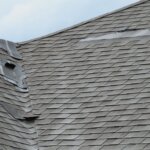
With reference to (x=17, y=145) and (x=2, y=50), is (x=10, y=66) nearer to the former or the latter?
(x=2, y=50)

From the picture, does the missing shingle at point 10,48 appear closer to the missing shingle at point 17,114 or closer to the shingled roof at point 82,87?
the shingled roof at point 82,87

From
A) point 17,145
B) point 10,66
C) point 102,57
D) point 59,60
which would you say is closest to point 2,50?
point 10,66

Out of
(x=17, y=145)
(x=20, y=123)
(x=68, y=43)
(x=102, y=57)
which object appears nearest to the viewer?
(x=17, y=145)

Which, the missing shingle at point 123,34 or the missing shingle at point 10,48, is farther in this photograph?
the missing shingle at point 10,48

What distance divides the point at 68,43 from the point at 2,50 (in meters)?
1.21

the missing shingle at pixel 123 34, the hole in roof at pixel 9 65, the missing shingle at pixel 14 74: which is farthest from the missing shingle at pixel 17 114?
the missing shingle at pixel 123 34

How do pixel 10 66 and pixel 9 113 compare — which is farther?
pixel 10 66

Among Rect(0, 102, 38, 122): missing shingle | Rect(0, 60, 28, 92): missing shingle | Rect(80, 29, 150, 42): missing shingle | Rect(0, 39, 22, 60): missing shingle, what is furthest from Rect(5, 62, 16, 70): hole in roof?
Rect(0, 102, 38, 122): missing shingle

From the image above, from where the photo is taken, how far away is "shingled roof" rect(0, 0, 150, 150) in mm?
8039

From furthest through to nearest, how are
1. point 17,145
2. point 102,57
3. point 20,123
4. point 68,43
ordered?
point 68,43, point 102,57, point 20,123, point 17,145

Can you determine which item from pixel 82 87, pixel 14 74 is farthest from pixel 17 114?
pixel 14 74

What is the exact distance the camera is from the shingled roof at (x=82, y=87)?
804 cm

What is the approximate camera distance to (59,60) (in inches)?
406

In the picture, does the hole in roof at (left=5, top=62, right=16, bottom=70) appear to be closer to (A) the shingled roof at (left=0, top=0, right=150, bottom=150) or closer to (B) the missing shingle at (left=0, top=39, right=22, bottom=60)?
(A) the shingled roof at (left=0, top=0, right=150, bottom=150)
